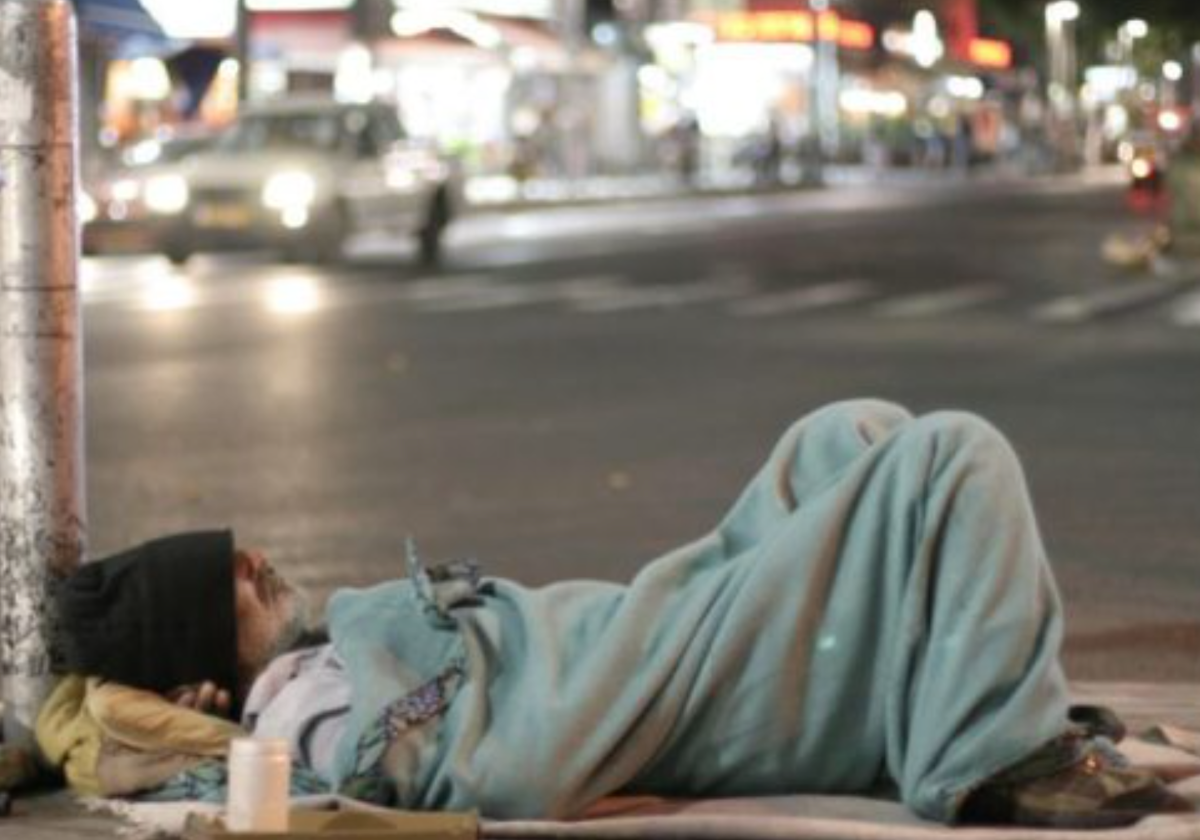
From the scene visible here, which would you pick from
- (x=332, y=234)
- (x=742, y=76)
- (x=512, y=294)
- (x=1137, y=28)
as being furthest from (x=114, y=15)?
(x=742, y=76)

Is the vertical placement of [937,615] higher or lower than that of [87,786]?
higher

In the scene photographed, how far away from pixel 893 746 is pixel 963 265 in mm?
25080

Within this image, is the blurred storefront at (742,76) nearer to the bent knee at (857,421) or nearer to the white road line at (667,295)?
the white road line at (667,295)

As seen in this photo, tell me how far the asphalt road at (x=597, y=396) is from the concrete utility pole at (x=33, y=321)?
9.23 feet

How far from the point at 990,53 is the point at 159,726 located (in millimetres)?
89375

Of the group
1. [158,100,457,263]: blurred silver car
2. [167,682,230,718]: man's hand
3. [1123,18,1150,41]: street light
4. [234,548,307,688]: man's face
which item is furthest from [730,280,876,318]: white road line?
[167,682,230,718]: man's hand

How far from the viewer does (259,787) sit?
479 cm

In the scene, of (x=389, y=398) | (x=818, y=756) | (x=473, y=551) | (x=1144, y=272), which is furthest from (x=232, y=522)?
(x=1144, y=272)

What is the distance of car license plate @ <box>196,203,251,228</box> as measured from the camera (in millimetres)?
29359

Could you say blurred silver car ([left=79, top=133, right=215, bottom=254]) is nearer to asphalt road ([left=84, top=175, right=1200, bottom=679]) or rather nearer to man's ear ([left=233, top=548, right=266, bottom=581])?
asphalt road ([left=84, top=175, right=1200, bottom=679])

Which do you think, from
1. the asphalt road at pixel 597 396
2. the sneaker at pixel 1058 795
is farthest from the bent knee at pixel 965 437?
the asphalt road at pixel 597 396

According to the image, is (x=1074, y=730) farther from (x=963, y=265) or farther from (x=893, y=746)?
(x=963, y=265)

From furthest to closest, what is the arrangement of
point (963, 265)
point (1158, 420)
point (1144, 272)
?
point (963, 265)
point (1144, 272)
point (1158, 420)

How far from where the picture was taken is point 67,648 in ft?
19.4
